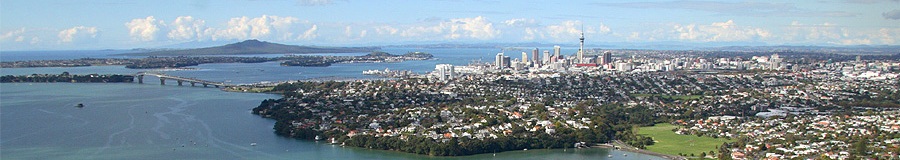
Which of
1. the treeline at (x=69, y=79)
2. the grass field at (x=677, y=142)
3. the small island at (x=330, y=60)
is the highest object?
the treeline at (x=69, y=79)

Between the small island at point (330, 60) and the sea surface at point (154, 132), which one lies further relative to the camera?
the small island at point (330, 60)

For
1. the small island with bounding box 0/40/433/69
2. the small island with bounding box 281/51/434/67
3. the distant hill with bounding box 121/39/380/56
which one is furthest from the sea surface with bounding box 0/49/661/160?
the distant hill with bounding box 121/39/380/56

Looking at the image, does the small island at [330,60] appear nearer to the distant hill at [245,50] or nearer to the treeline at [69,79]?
the treeline at [69,79]

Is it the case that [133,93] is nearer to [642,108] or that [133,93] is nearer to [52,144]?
[52,144]

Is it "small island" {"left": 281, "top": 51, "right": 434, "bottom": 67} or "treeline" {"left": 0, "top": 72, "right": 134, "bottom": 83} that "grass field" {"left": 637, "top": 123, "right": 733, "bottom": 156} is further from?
"small island" {"left": 281, "top": 51, "right": 434, "bottom": 67}

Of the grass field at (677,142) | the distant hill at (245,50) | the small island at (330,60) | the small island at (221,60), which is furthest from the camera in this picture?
the distant hill at (245,50)

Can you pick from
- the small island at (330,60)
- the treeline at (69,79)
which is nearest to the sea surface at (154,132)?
the treeline at (69,79)

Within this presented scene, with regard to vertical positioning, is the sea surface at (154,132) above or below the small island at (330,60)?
above

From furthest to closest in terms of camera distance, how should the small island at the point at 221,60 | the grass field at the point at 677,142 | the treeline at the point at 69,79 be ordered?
the small island at the point at 221,60 < the treeline at the point at 69,79 < the grass field at the point at 677,142

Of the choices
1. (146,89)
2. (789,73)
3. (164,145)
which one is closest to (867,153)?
(164,145)
